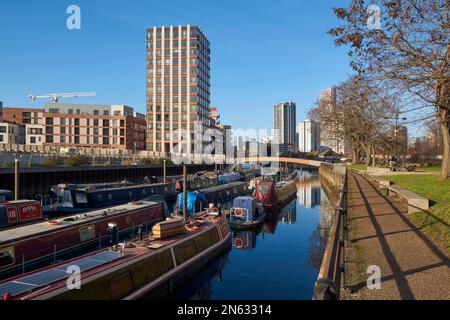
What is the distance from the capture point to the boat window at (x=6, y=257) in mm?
18108

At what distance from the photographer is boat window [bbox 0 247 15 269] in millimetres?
18108

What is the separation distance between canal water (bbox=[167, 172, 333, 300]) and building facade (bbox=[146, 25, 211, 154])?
95028 millimetres

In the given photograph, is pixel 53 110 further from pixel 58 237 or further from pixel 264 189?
pixel 58 237

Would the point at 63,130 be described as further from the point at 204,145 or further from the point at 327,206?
the point at 327,206

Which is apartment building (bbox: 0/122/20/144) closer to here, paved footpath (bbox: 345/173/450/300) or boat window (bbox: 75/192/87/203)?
boat window (bbox: 75/192/87/203)

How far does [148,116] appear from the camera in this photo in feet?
442

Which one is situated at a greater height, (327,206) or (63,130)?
(63,130)

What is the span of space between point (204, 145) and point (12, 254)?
12407 cm

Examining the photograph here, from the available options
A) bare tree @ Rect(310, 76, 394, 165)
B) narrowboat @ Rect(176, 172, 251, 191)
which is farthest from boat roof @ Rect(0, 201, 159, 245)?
bare tree @ Rect(310, 76, 394, 165)

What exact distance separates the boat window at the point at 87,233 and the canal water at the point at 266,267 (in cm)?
780

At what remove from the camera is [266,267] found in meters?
24.4

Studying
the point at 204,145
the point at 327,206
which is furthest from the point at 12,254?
the point at 204,145

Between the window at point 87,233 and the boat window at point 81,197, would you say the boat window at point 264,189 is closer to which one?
the boat window at point 81,197

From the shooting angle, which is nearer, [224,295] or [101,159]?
[224,295]
